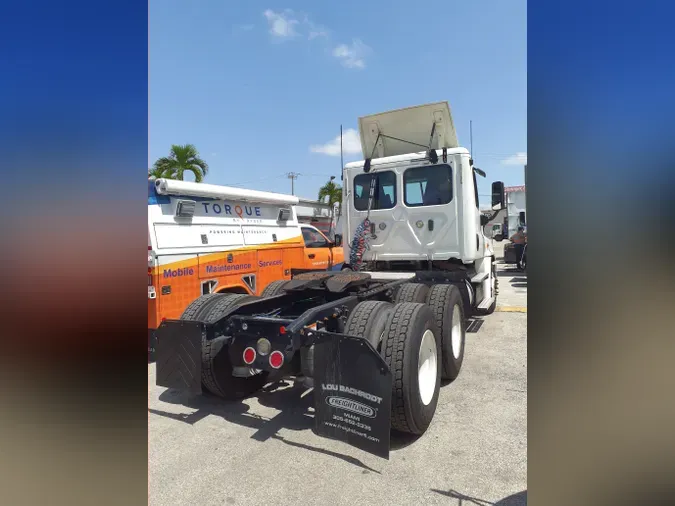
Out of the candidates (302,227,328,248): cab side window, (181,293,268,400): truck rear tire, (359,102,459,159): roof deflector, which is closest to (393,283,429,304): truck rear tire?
(181,293,268,400): truck rear tire

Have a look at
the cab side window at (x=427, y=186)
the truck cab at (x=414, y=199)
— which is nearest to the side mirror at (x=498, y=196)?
the truck cab at (x=414, y=199)

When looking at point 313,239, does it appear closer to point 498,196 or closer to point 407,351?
point 498,196

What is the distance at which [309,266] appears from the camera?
31.5 feet

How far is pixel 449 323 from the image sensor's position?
499 centimetres

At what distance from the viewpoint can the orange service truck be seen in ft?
19.3

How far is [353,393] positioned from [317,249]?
7.08m

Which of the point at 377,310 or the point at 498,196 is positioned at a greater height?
the point at 498,196

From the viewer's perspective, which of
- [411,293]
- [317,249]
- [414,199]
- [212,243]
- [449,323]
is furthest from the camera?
[317,249]

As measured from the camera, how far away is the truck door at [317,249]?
387 inches

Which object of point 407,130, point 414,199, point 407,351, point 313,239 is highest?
point 407,130

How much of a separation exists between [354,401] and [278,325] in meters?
0.98

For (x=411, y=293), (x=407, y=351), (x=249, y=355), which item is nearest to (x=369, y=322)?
(x=407, y=351)

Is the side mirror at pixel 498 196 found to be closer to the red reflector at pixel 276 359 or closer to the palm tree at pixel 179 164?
the red reflector at pixel 276 359
